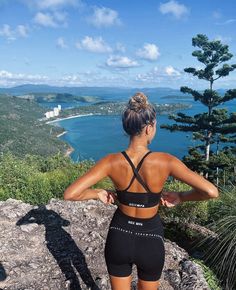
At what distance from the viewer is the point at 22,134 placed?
8119cm

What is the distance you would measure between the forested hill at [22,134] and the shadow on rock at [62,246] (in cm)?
4631

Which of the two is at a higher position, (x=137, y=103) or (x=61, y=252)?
(x=137, y=103)

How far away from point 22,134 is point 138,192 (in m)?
82.0

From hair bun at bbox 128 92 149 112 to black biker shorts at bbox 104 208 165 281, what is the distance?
662mm

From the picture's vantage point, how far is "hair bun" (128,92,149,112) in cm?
195

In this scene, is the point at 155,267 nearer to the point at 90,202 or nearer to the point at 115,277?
the point at 115,277

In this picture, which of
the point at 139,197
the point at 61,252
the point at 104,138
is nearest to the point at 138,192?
the point at 139,197

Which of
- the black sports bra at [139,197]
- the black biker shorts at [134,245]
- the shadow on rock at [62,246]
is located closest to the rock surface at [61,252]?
the shadow on rock at [62,246]

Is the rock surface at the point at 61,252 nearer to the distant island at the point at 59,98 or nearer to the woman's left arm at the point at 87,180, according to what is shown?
the woman's left arm at the point at 87,180

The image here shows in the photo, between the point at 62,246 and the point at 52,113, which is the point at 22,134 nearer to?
the point at 52,113

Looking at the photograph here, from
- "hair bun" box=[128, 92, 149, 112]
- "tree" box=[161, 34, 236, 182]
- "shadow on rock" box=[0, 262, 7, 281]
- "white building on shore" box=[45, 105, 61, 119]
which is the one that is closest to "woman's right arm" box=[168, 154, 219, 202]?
"hair bun" box=[128, 92, 149, 112]

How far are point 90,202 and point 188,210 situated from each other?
149 centimetres

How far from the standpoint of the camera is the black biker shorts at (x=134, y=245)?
2.19 meters

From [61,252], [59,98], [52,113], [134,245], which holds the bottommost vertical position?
[52,113]
